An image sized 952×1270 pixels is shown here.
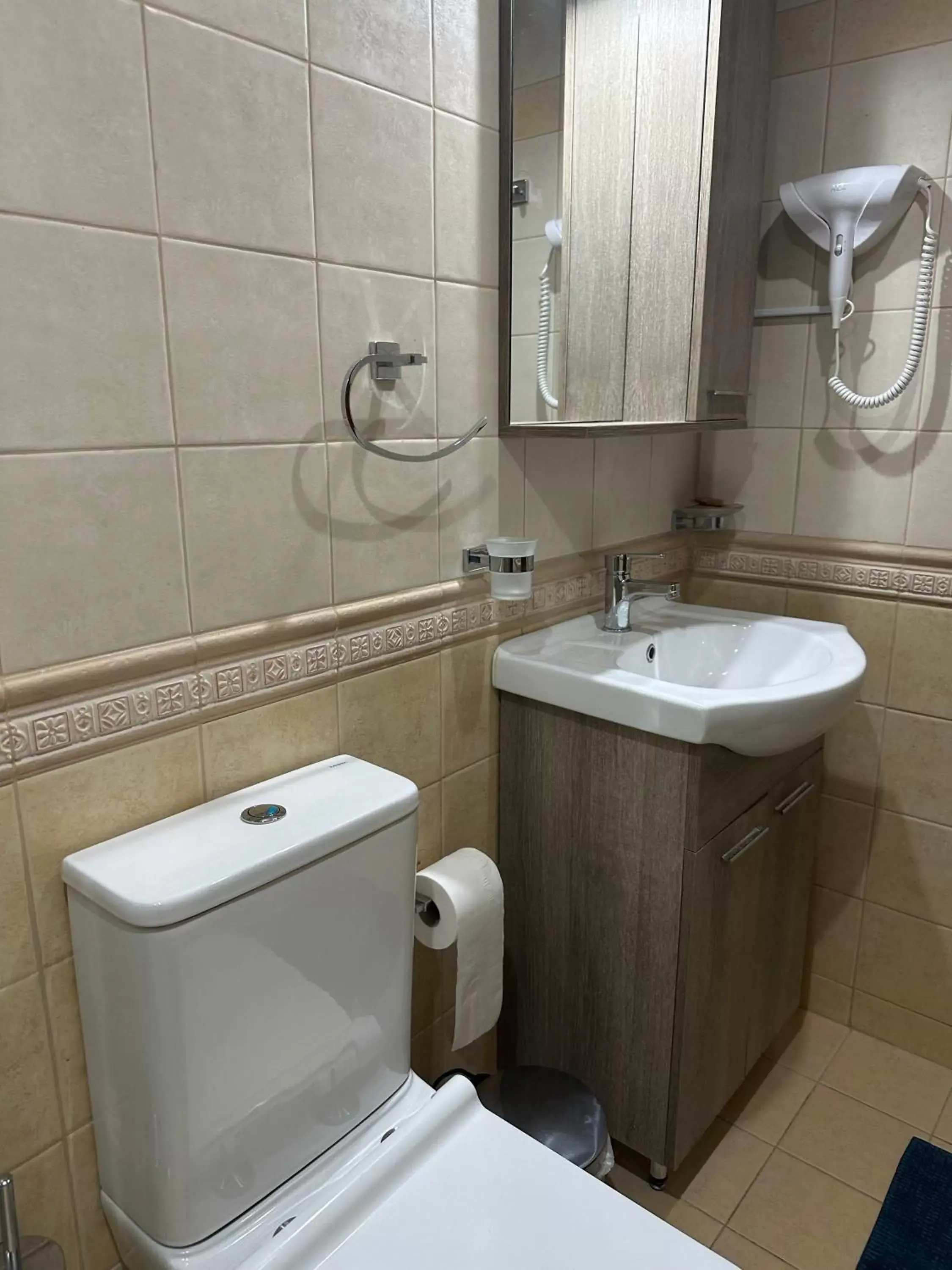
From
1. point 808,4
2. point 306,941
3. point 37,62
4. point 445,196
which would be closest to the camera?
point 37,62

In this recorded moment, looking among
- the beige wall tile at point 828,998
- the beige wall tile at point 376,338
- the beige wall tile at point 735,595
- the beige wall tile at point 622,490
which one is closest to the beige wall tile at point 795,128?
the beige wall tile at point 622,490

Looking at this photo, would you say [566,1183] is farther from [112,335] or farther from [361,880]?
[112,335]

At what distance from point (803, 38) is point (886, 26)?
15 centimetres

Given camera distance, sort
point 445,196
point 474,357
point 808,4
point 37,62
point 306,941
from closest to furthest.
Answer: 1. point 37,62
2. point 306,941
3. point 445,196
4. point 474,357
5. point 808,4

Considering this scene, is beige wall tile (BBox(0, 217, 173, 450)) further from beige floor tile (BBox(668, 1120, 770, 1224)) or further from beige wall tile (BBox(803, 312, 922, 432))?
beige floor tile (BBox(668, 1120, 770, 1224))

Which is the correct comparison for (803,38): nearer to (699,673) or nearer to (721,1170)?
(699,673)

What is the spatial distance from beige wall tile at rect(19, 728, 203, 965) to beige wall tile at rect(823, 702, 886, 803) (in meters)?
1.34

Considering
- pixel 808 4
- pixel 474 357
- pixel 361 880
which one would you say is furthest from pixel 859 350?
pixel 361 880

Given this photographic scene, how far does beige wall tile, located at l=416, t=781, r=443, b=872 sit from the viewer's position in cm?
138

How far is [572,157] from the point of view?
4.57 ft

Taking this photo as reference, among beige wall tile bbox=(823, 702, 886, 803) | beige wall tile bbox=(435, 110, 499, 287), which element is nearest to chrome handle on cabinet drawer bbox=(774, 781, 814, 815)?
beige wall tile bbox=(823, 702, 886, 803)

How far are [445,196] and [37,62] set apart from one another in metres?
0.57

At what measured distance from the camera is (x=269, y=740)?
111 centimetres

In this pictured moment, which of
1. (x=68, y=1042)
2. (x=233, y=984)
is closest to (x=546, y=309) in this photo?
(x=233, y=984)
